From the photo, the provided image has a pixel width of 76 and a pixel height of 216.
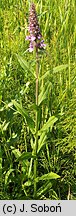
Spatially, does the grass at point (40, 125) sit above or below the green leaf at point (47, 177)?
above

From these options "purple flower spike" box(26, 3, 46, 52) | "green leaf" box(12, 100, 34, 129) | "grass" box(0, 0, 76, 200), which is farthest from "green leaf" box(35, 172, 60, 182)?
"purple flower spike" box(26, 3, 46, 52)

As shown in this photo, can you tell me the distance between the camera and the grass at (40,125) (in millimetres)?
1177

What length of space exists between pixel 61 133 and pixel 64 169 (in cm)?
13

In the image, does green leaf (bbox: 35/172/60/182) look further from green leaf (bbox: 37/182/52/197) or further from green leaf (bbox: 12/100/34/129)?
green leaf (bbox: 12/100/34/129)

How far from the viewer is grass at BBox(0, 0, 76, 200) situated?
1.18m

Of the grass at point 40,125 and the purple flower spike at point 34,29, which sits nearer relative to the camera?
the purple flower spike at point 34,29

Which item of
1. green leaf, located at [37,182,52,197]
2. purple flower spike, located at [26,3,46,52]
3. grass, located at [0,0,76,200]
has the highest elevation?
purple flower spike, located at [26,3,46,52]

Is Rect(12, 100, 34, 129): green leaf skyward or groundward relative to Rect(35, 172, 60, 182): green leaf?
skyward

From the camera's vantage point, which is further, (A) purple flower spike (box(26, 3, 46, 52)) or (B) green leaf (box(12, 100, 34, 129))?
(B) green leaf (box(12, 100, 34, 129))

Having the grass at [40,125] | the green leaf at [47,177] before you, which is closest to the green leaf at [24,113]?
the grass at [40,125]

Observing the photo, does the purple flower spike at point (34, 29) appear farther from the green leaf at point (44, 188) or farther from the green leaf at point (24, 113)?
the green leaf at point (44, 188)

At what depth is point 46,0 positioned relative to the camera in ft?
6.48

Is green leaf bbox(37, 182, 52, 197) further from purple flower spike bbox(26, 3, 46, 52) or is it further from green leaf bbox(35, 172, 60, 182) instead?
purple flower spike bbox(26, 3, 46, 52)

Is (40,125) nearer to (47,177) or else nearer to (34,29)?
(47,177)
